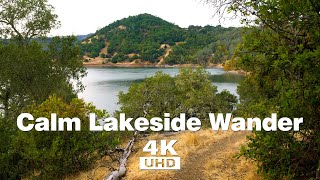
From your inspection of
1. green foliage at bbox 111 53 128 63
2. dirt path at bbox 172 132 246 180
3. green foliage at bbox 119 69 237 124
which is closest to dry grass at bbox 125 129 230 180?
dirt path at bbox 172 132 246 180

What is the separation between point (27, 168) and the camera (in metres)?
12.1

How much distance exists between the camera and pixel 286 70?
220 inches

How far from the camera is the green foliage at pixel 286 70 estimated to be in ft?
16.1

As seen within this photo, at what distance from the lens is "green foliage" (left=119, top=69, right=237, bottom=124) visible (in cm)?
2569

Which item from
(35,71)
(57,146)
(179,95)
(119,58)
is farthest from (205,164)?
(119,58)

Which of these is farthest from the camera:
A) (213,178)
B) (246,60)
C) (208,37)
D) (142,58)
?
(208,37)

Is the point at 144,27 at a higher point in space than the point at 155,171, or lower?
higher

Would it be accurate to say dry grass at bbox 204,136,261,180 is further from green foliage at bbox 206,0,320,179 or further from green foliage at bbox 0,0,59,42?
green foliage at bbox 0,0,59,42

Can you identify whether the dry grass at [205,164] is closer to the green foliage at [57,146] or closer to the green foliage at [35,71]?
the green foliage at [57,146]

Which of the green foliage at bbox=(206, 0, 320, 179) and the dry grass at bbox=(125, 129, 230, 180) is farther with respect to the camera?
the dry grass at bbox=(125, 129, 230, 180)

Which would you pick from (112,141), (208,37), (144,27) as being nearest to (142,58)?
(208,37)

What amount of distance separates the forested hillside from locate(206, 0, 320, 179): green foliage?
100214 millimetres

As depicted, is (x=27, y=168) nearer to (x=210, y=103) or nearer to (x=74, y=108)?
(x=74, y=108)

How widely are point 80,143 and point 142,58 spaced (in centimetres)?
12403
